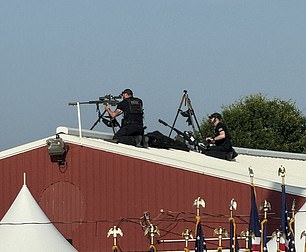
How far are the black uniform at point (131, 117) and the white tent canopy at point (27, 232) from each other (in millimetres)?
3759

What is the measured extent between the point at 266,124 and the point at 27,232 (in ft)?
116

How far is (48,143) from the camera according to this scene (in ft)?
56.9

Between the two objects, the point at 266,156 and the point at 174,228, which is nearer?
the point at 174,228

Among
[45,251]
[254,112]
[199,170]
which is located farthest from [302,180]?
[254,112]

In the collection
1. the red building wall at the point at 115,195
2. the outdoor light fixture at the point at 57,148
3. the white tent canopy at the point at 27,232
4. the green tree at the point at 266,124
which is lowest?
the white tent canopy at the point at 27,232

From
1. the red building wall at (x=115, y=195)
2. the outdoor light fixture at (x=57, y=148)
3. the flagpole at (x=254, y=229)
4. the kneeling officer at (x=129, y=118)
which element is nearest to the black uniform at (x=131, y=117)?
the kneeling officer at (x=129, y=118)

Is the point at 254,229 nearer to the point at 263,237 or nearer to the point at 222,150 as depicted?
the point at 263,237

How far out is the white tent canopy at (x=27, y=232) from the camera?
1368 cm

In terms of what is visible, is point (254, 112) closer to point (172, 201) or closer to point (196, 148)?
point (196, 148)

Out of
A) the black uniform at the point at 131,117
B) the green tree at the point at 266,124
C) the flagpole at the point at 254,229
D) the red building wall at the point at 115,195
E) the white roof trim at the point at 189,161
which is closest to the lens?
the flagpole at the point at 254,229

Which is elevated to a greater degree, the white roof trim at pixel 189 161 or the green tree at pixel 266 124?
the green tree at pixel 266 124

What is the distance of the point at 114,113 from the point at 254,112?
101 feet

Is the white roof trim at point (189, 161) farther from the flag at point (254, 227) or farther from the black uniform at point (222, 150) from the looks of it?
the flag at point (254, 227)

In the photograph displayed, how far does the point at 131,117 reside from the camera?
1780 cm
